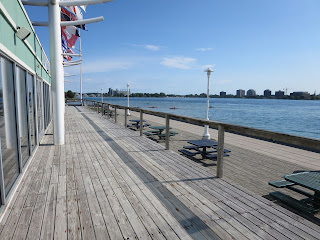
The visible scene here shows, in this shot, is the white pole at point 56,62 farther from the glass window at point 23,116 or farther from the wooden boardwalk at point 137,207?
the wooden boardwalk at point 137,207

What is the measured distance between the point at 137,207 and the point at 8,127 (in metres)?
2.40

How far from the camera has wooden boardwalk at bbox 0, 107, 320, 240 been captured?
7.30ft

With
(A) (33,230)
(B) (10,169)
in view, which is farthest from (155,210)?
(B) (10,169)

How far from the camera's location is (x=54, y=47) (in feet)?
18.8

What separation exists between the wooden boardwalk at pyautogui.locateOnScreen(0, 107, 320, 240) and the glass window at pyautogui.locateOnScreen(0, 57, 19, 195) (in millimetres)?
283

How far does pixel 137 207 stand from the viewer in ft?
8.89

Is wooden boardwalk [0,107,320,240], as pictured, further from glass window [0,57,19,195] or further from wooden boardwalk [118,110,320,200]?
wooden boardwalk [118,110,320,200]

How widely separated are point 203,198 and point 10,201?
247 centimetres

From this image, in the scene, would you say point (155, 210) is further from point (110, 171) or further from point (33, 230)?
point (110, 171)

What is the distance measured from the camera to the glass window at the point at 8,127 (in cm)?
321

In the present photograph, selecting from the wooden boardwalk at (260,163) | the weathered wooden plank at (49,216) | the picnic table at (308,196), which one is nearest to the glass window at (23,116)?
the weathered wooden plank at (49,216)

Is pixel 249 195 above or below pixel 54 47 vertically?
below

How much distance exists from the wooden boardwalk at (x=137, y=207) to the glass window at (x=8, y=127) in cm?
28

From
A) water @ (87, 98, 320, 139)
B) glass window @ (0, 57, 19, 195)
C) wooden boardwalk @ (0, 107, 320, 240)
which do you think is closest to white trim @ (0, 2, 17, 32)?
glass window @ (0, 57, 19, 195)
